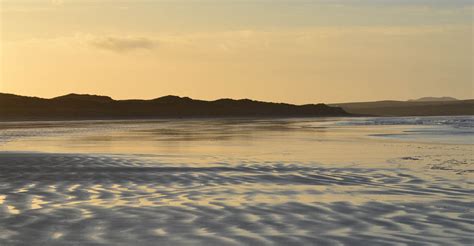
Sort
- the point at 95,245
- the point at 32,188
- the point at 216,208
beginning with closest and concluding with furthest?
the point at 95,245, the point at 216,208, the point at 32,188

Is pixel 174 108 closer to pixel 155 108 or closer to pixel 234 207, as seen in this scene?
pixel 155 108

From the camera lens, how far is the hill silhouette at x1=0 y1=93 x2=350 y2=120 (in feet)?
479

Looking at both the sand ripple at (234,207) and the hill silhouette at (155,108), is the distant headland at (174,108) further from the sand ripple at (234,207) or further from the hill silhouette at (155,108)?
the sand ripple at (234,207)

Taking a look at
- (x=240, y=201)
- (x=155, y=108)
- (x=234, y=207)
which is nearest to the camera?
(x=234, y=207)

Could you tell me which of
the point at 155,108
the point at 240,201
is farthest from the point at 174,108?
the point at 240,201

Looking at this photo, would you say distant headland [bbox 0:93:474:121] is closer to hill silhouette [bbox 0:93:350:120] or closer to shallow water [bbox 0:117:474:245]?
hill silhouette [bbox 0:93:350:120]

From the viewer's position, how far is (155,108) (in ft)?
538

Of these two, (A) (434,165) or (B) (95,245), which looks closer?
(B) (95,245)

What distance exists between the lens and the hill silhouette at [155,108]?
146 metres

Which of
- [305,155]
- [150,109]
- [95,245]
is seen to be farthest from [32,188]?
[150,109]

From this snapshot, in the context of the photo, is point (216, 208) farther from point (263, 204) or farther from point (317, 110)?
point (317, 110)

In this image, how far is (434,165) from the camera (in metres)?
17.1

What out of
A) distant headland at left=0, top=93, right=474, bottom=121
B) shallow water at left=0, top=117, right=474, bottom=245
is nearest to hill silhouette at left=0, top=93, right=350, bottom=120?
distant headland at left=0, top=93, right=474, bottom=121

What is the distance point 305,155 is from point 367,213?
39.1ft
